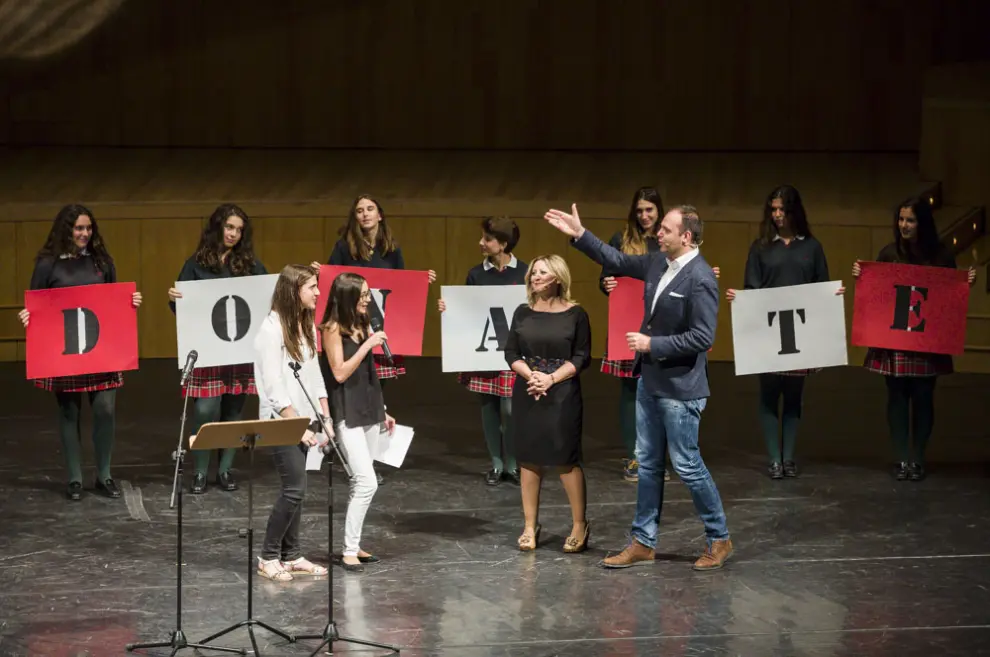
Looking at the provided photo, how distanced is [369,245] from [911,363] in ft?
9.44

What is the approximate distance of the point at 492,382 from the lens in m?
7.71

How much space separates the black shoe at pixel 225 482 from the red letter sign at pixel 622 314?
2.06 metres

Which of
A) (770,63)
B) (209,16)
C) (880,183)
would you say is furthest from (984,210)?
(209,16)

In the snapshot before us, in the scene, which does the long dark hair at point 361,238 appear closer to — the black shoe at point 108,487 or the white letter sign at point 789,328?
the black shoe at point 108,487

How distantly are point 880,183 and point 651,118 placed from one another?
2.28 metres

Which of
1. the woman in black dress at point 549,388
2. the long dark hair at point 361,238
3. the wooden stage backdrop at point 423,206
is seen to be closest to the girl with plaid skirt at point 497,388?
the long dark hair at point 361,238

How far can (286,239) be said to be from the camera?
11164mm

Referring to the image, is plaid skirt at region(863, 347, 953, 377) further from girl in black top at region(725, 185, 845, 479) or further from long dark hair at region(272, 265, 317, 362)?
long dark hair at region(272, 265, 317, 362)

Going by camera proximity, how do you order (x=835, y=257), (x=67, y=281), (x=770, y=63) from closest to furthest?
(x=67, y=281) → (x=835, y=257) → (x=770, y=63)

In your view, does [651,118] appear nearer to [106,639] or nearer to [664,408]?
[664,408]

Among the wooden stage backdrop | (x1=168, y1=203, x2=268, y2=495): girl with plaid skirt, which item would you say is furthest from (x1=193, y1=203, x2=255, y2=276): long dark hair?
the wooden stage backdrop

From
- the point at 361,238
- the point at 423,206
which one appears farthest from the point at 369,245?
the point at 423,206

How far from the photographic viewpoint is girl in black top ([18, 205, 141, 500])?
7328 mm

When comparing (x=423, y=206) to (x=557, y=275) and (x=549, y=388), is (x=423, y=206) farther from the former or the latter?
(x=549, y=388)
